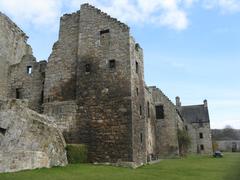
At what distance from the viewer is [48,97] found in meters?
17.5

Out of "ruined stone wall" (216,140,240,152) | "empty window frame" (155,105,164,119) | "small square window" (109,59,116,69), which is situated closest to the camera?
"small square window" (109,59,116,69)

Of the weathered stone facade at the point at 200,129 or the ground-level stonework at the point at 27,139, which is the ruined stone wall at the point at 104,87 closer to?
the ground-level stonework at the point at 27,139

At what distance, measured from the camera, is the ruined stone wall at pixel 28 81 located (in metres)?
18.7

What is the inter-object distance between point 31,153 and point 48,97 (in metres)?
7.41

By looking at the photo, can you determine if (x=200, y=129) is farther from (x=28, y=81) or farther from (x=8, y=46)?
(x=8, y=46)

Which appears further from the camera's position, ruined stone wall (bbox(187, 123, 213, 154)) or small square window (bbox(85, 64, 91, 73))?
ruined stone wall (bbox(187, 123, 213, 154))

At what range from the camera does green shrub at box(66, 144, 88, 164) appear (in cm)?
1353

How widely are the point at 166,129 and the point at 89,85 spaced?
14.2 metres

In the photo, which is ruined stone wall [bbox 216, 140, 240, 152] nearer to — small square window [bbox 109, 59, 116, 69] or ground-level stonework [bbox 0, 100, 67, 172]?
small square window [bbox 109, 59, 116, 69]

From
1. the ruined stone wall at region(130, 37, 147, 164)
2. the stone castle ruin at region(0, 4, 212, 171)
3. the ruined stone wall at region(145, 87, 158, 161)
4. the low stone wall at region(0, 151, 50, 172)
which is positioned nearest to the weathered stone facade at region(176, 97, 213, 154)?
the ruined stone wall at region(145, 87, 158, 161)

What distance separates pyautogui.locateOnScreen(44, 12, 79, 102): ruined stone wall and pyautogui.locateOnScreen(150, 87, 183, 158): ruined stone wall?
A: 13.6 m

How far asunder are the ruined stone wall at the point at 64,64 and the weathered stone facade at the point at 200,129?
32.3 metres

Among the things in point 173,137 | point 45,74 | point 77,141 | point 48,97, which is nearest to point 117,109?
point 77,141

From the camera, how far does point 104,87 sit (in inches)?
624
